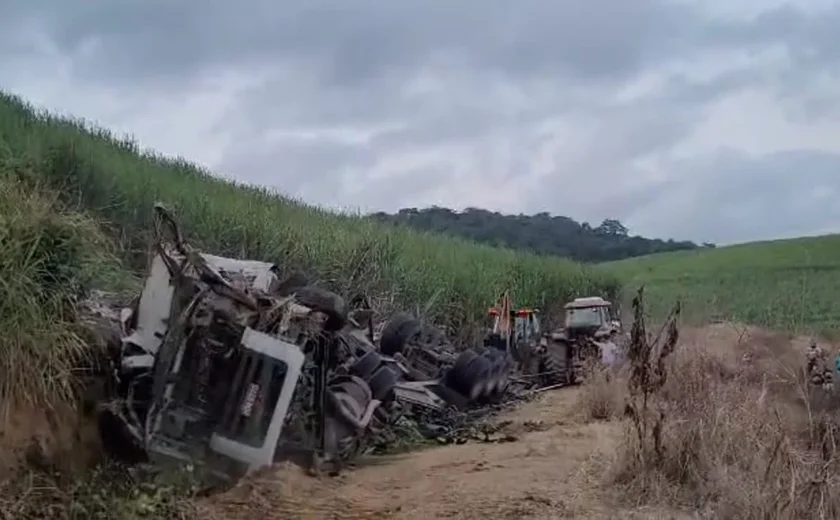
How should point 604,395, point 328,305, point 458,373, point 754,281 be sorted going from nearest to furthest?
point 328,305 < point 604,395 < point 458,373 < point 754,281

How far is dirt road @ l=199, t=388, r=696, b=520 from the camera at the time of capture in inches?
264

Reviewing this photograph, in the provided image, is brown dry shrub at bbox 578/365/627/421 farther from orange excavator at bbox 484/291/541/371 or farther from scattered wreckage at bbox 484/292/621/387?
orange excavator at bbox 484/291/541/371

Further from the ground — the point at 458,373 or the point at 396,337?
the point at 396,337

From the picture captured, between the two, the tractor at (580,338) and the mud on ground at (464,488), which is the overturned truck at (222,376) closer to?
the mud on ground at (464,488)

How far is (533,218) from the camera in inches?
2283

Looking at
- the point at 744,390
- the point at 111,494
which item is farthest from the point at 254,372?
the point at 744,390

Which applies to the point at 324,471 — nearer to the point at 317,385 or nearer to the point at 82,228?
the point at 317,385

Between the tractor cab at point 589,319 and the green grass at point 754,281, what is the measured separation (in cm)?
141

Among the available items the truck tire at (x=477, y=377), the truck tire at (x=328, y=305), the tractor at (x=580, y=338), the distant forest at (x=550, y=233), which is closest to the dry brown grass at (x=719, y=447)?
the truck tire at (x=328, y=305)

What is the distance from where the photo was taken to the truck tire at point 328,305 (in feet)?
25.9

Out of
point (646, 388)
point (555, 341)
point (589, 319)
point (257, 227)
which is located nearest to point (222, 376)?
point (646, 388)

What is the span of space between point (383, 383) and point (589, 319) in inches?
336

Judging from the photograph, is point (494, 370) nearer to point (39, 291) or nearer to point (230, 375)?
point (230, 375)

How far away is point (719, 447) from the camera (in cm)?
703
